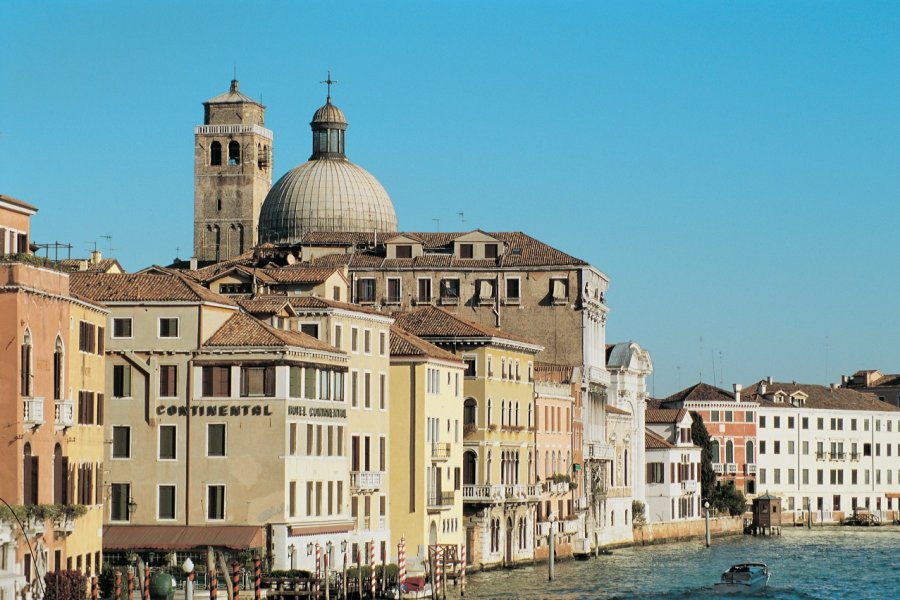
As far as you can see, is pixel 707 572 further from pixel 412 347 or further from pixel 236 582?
pixel 236 582

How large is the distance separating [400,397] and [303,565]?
9.85 metres

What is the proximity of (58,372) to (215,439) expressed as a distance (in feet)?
26.8

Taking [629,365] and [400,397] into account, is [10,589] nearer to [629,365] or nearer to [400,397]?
[400,397]

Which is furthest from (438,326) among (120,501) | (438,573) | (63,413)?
(63,413)

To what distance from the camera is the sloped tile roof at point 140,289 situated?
5275cm

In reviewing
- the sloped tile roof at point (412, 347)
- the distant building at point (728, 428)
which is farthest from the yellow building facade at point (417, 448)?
the distant building at point (728, 428)

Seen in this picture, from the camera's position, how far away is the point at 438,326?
69.1 meters

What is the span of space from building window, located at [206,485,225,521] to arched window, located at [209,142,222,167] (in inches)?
2378

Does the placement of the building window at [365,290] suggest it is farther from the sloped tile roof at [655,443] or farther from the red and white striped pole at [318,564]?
the red and white striped pole at [318,564]

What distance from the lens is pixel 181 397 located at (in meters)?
52.8

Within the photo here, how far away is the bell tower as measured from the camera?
361 feet

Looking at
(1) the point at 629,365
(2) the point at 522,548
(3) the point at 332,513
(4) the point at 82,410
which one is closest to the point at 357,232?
(1) the point at 629,365

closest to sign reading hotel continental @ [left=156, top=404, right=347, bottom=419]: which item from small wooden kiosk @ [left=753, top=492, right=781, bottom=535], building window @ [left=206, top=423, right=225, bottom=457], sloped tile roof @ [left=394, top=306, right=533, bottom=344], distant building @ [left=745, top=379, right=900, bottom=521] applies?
building window @ [left=206, top=423, right=225, bottom=457]

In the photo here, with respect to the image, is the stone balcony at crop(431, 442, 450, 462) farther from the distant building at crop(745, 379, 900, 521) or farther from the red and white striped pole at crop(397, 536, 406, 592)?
the distant building at crop(745, 379, 900, 521)
